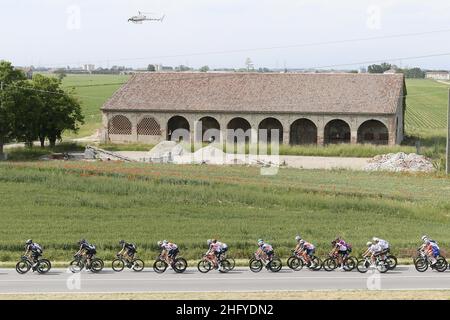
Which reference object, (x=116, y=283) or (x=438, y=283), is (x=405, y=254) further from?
(x=116, y=283)

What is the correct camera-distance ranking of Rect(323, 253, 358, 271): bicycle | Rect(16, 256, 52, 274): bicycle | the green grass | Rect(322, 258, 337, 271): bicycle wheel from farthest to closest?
the green grass < Rect(322, 258, 337, 271): bicycle wheel < Rect(323, 253, 358, 271): bicycle < Rect(16, 256, 52, 274): bicycle

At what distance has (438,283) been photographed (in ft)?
79.8

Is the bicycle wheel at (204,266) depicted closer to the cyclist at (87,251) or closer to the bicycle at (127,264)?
the bicycle at (127,264)

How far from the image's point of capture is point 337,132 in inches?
2662

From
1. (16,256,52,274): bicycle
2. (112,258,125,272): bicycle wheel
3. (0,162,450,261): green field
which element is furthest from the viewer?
(0,162,450,261): green field

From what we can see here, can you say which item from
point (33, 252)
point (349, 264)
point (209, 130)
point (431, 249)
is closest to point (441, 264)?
point (431, 249)

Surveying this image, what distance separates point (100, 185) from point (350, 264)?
706 inches

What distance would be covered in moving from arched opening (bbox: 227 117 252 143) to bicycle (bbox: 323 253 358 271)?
133ft

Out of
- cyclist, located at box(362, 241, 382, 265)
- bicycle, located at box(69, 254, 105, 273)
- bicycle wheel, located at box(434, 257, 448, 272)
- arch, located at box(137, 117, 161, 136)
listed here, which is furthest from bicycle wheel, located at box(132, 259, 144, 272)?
arch, located at box(137, 117, 161, 136)

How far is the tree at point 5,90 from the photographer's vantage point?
Answer: 58.8 meters

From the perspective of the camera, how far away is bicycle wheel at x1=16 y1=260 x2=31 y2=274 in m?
25.8

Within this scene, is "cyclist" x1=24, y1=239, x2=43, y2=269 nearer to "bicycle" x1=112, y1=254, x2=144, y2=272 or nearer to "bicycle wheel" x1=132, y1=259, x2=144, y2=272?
"bicycle" x1=112, y1=254, x2=144, y2=272

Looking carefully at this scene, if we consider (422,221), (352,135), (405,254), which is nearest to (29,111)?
(352,135)

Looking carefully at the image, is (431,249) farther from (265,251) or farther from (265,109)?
(265,109)
